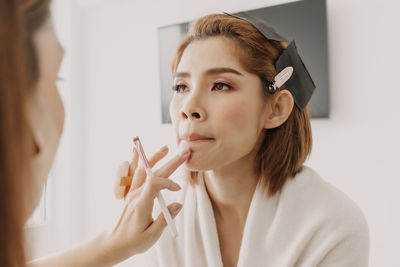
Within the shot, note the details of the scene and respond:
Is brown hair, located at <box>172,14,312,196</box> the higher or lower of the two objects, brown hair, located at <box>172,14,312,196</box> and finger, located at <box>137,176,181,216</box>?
the higher

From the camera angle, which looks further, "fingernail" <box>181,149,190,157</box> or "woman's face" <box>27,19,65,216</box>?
"fingernail" <box>181,149,190,157</box>

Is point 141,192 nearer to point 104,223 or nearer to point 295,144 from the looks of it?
point 295,144

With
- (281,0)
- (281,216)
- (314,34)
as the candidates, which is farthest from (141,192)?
(281,0)

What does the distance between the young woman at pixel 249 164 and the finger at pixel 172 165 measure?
0.02m

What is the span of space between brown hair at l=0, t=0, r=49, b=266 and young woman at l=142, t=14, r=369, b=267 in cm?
47

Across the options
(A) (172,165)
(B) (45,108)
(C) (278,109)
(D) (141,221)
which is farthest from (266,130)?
(B) (45,108)

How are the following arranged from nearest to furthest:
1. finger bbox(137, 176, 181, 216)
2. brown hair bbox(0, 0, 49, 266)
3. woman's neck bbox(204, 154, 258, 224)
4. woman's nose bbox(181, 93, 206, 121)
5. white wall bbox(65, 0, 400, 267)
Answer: brown hair bbox(0, 0, 49, 266), finger bbox(137, 176, 181, 216), woman's nose bbox(181, 93, 206, 121), woman's neck bbox(204, 154, 258, 224), white wall bbox(65, 0, 400, 267)

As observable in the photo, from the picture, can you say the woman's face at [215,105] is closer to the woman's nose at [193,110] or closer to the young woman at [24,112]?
the woman's nose at [193,110]

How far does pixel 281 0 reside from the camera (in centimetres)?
171

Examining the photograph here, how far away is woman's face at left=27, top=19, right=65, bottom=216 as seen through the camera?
0.38 m


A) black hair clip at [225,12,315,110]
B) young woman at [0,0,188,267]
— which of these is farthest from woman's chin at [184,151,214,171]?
young woman at [0,0,188,267]

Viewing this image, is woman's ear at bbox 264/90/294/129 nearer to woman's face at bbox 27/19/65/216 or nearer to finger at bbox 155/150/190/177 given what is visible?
finger at bbox 155/150/190/177

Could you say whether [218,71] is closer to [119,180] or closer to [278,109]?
[278,109]

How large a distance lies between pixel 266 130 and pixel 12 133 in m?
0.70
